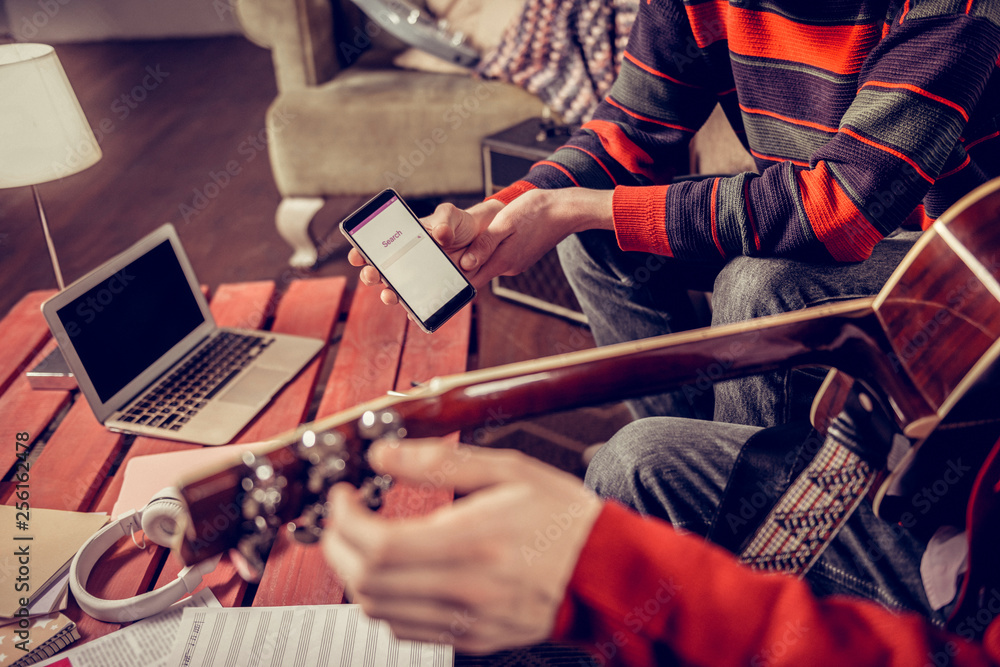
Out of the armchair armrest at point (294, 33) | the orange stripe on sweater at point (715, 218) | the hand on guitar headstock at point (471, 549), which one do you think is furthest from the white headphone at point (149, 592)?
the armchair armrest at point (294, 33)

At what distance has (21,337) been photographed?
1053mm

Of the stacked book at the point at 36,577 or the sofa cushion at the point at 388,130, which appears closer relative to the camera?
the stacked book at the point at 36,577

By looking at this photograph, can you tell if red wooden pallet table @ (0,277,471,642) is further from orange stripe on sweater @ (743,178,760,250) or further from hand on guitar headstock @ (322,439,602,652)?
orange stripe on sweater @ (743,178,760,250)

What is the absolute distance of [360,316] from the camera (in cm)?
108

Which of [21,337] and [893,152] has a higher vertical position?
[893,152]

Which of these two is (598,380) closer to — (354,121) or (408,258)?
(408,258)

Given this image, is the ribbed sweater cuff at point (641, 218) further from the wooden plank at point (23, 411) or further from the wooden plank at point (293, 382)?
the wooden plank at point (23, 411)

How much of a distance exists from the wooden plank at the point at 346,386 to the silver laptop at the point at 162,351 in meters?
0.06


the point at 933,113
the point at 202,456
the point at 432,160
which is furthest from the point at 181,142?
the point at 933,113

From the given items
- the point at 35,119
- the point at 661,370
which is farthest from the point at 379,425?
the point at 35,119

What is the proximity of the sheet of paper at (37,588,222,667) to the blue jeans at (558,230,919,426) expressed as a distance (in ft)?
2.11

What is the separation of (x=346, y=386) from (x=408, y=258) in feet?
0.71

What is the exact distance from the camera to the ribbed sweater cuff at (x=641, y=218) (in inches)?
33.1

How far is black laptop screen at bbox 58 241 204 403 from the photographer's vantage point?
0.86 m
